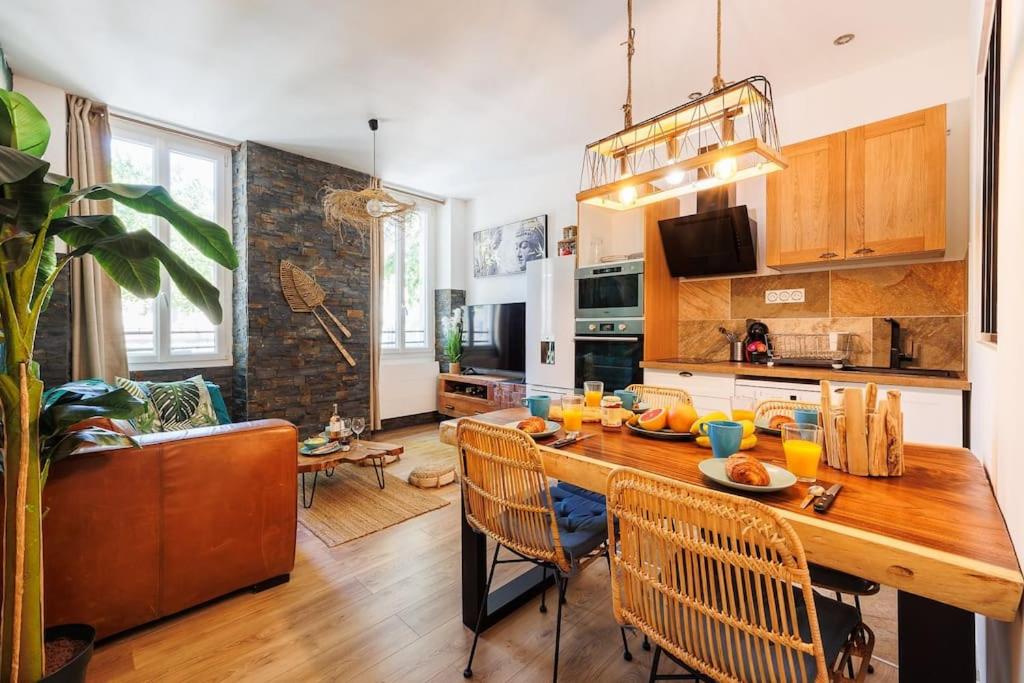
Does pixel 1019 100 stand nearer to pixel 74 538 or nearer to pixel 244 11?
pixel 74 538

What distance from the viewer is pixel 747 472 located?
3.38 ft

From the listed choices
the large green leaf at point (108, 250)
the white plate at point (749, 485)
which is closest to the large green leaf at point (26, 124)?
the large green leaf at point (108, 250)

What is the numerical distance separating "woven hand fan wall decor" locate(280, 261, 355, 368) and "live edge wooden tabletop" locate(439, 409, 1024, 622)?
12.4ft


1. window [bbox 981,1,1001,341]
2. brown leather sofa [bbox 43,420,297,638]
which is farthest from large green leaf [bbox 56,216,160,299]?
window [bbox 981,1,1001,341]

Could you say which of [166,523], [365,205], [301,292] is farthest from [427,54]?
[166,523]

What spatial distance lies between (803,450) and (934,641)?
1.32 feet

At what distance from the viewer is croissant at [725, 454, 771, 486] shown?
1.01 m

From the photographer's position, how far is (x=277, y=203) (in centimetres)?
422

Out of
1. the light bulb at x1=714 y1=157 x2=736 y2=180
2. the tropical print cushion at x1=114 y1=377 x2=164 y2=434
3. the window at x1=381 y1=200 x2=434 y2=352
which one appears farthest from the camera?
the window at x1=381 y1=200 x2=434 y2=352

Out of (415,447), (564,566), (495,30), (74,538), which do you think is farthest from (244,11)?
(415,447)

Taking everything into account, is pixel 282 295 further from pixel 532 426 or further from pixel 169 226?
pixel 532 426

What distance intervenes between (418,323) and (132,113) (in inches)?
129

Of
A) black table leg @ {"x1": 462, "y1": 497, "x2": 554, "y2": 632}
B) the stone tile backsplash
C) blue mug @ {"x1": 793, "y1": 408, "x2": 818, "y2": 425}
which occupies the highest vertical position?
the stone tile backsplash

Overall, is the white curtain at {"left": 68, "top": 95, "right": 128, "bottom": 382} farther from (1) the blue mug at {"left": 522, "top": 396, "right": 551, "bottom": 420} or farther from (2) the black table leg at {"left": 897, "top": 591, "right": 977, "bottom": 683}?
(2) the black table leg at {"left": 897, "top": 591, "right": 977, "bottom": 683}
